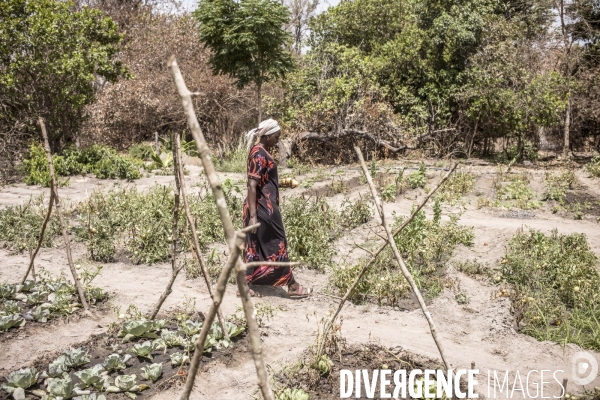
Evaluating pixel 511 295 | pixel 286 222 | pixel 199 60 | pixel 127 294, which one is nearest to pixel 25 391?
pixel 127 294

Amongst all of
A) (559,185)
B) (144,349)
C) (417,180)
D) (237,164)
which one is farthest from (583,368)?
(237,164)

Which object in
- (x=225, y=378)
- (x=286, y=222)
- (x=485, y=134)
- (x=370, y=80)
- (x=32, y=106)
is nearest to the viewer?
(x=225, y=378)

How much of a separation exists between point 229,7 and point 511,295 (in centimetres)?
943

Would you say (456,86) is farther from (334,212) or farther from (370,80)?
(334,212)

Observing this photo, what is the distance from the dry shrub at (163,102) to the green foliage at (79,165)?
3.90 m

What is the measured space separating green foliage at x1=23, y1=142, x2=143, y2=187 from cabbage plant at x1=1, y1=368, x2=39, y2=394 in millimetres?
7525

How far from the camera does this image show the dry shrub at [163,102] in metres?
15.6

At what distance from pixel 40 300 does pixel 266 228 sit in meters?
2.07

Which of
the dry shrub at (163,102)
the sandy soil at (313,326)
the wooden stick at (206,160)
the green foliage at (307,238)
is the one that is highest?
the dry shrub at (163,102)

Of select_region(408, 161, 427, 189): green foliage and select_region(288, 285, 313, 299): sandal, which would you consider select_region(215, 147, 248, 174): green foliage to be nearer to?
select_region(408, 161, 427, 189): green foliage

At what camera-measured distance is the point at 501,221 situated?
7.61 metres

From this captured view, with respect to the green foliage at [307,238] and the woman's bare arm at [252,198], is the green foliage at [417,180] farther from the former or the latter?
the woman's bare arm at [252,198]

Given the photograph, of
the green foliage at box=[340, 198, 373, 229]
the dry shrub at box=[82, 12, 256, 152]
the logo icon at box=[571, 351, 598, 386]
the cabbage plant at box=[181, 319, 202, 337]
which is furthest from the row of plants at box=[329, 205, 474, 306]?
the dry shrub at box=[82, 12, 256, 152]

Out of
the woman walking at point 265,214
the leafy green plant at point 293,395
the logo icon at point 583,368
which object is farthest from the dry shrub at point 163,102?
the leafy green plant at point 293,395
